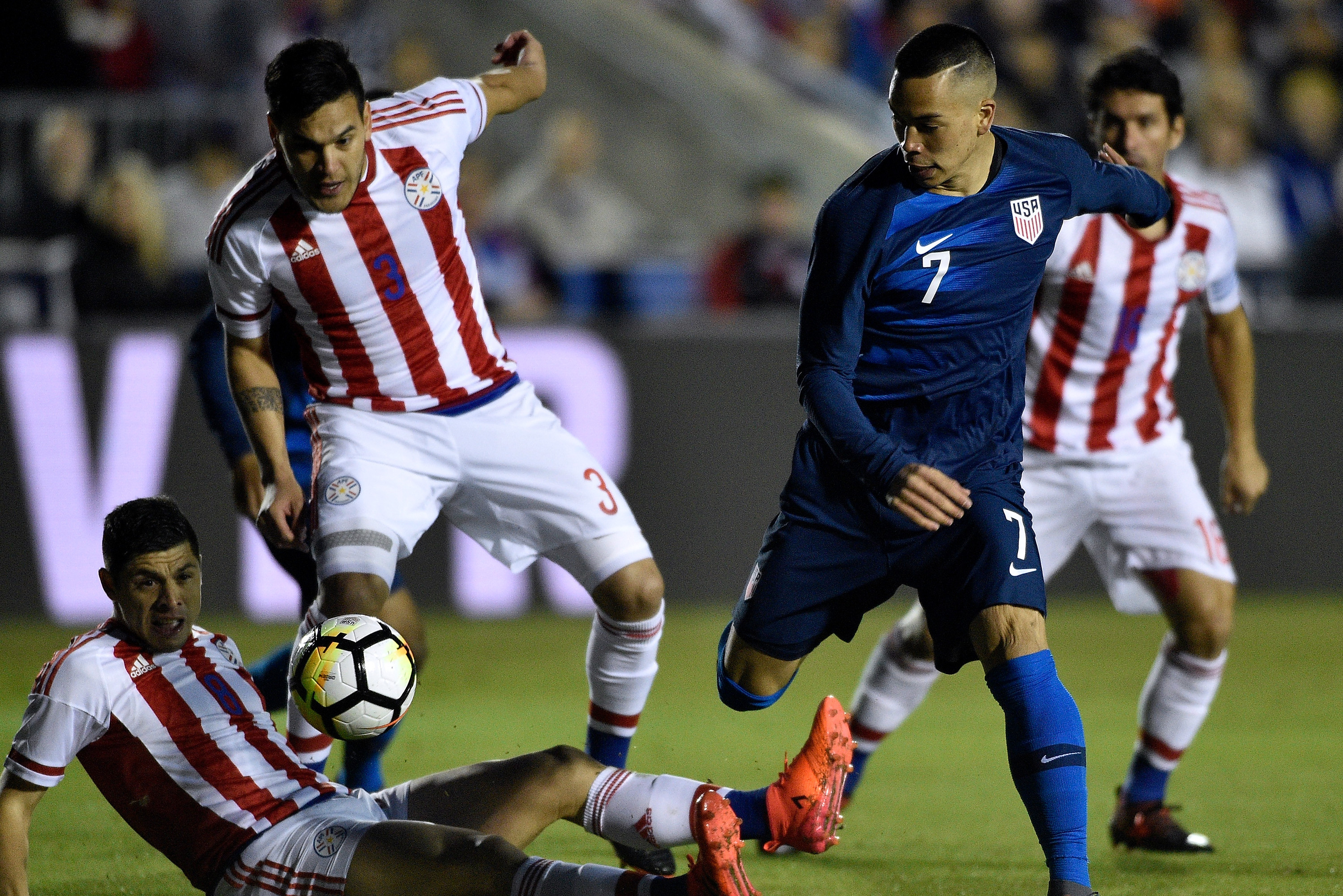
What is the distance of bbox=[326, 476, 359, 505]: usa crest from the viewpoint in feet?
14.9

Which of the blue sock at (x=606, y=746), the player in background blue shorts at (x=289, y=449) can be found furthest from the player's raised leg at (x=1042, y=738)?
the player in background blue shorts at (x=289, y=449)

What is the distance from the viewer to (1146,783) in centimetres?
503

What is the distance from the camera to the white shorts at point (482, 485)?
4582mm

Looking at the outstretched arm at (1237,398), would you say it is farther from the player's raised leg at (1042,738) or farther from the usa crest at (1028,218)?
the player's raised leg at (1042,738)

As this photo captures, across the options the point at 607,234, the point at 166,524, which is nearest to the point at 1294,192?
the point at 607,234

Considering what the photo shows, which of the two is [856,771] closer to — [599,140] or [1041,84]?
[1041,84]

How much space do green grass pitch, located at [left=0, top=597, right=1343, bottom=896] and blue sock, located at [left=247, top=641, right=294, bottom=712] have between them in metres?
0.59

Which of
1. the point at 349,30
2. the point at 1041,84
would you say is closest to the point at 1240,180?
the point at 1041,84

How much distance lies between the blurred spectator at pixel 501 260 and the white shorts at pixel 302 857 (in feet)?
21.2

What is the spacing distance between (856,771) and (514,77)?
247cm

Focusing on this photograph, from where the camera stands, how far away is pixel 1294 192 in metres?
11.6

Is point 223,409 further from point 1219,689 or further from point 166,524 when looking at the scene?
point 1219,689

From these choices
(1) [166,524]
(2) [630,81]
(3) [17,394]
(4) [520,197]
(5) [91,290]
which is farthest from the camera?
(2) [630,81]

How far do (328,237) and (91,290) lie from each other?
5.30 m
